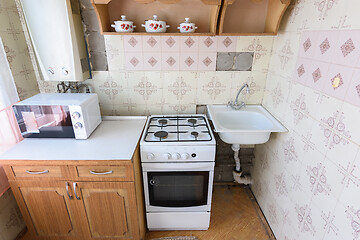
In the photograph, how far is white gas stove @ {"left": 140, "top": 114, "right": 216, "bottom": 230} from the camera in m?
1.46

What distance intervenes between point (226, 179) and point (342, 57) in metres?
1.65

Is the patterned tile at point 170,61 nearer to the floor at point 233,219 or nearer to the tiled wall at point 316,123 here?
the tiled wall at point 316,123

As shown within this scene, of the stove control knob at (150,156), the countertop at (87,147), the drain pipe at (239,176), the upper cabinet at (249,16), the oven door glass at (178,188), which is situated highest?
the upper cabinet at (249,16)

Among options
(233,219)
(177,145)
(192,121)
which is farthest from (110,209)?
(233,219)

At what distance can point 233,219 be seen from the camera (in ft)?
6.25

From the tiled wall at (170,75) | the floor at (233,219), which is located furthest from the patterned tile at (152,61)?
the floor at (233,219)

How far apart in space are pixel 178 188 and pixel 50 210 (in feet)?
2.99

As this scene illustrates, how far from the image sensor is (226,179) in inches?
91.5

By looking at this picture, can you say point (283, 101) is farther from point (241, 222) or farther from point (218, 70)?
point (241, 222)

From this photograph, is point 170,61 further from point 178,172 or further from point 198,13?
point 178,172

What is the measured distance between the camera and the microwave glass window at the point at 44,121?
1.44 meters

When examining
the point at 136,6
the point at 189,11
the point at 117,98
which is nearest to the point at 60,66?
the point at 117,98

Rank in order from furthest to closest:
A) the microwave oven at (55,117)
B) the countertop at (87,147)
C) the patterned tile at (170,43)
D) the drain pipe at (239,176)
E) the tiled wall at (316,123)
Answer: the drain pipe at (239,176)
the patterned tile at (170,43)
the microwave oven at (55,117)
the countertop at (87,147)
the tiled wall at (316,123)

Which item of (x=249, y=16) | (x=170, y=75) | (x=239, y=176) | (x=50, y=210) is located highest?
(x=249, y=16)
